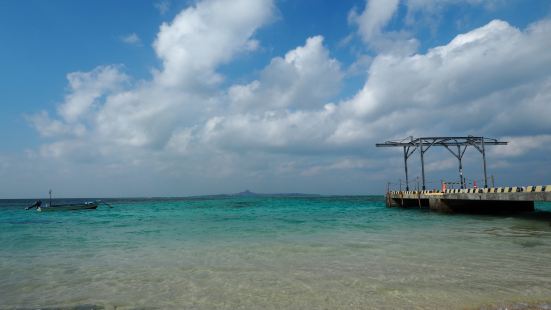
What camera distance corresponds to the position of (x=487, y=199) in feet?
75.8

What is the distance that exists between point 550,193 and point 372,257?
13.2m

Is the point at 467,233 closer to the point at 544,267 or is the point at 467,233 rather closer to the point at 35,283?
the point at 544,267

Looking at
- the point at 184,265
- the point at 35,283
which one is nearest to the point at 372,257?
the point at 184,265

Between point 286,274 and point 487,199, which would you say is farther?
point 487,199

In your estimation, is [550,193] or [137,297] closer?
[137,297]

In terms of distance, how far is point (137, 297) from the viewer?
669 centimetres

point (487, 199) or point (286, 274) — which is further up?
point (487, 199)

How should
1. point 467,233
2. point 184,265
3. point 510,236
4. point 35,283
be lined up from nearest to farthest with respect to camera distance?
point 35,283, point 184,265, point 510,236, point 467,233

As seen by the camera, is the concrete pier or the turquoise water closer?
the turquoise water

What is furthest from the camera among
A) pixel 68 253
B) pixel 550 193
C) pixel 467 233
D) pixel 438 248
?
pixel 550 193

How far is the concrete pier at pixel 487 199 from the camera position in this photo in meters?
19.2

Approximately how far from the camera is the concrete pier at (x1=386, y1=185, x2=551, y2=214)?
62.9ft

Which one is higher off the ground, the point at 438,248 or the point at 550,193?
the point at 550,193

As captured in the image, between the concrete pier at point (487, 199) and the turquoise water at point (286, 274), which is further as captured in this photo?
the concrete pier at point (487, 199)
